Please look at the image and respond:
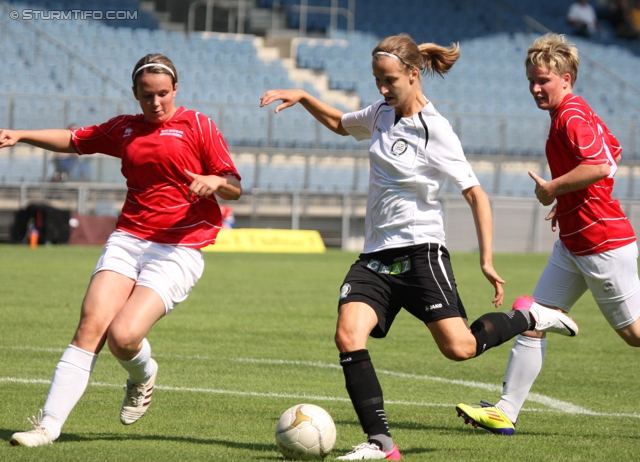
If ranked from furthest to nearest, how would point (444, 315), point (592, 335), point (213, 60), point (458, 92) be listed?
point (458, 92), point (213, 60), point (592, 335), point (444, 315)

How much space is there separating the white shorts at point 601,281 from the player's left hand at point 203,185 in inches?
82.7

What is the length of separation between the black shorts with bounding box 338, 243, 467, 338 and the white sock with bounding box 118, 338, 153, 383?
1173 millimetres

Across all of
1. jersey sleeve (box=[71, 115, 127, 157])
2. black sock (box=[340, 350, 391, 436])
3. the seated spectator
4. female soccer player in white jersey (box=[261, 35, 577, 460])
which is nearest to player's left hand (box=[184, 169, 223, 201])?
jersey sleeve (box=[71, 115, 127, 157])

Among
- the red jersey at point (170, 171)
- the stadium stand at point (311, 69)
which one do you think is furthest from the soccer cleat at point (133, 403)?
the stadium stand at point (311, 69)

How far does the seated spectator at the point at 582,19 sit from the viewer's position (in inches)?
1297

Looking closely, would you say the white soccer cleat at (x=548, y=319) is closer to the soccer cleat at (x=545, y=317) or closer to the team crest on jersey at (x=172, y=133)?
the soccer cleat at (x=545, y=317)

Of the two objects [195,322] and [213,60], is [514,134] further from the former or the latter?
[195,322]

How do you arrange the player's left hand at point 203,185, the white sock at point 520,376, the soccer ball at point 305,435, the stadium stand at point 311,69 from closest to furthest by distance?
the soccer ball at point 305,435 → the player's left hand at point 203,185 → the white sock at point 520,376 → the stadium stand at point 311,69

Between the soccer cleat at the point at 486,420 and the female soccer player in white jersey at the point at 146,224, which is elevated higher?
the female soccer player in white jersey at the point at 146,224

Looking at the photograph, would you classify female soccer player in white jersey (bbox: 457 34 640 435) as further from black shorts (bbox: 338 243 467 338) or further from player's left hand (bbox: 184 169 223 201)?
player's left hand (bbox: 184 169 223 201)

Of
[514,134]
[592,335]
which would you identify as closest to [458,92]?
[514,134]

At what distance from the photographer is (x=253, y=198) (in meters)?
23.1

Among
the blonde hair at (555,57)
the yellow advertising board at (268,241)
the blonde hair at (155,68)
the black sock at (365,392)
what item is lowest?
the yellow advertising board at (268,241)

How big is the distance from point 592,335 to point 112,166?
1442 centimetres
